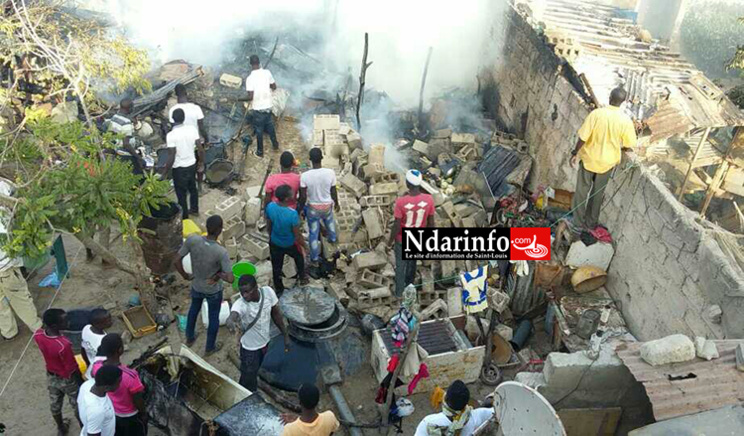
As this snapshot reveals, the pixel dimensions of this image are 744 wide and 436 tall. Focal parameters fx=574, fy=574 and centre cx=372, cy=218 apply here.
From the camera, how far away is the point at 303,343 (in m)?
6.79

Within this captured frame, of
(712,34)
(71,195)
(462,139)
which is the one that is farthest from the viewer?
(712,34)

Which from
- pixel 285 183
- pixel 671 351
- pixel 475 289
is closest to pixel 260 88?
pixel 285 183

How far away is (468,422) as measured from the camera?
4676 millimetres

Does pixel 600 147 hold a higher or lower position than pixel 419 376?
higher

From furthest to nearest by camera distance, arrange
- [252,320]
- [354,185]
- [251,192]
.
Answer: [251,192], [354,185], [252,320]

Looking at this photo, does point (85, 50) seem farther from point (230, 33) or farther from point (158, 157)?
point (230, 33)

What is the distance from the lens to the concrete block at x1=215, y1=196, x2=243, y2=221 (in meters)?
9.16

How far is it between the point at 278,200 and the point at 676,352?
4729mm

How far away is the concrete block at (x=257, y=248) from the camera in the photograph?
869 centimetres

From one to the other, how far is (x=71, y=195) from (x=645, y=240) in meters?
6.51

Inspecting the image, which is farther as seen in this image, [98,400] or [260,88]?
[260,88]

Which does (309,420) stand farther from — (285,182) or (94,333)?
(285,182)

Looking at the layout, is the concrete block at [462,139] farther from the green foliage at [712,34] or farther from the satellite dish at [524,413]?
the green foliage at [712,34]

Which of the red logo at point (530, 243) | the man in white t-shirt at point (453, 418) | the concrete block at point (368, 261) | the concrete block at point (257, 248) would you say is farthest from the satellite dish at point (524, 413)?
the concrete block at point (257, 248)
